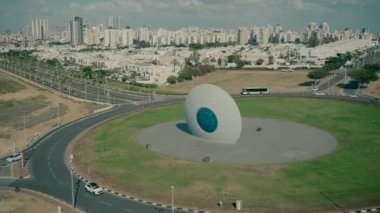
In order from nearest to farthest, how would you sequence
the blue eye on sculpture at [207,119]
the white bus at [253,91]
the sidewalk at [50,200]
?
the sidewalk at [50,200] → the blue eye on sculpture at [207,119] → the white bus at [253,91]

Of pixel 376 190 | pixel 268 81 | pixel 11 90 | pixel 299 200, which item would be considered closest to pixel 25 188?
pixel 299 200

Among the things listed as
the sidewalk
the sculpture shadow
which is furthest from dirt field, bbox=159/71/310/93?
the sidewalk

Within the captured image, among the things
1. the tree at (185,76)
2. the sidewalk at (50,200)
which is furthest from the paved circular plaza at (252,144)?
the tree at (185,76)

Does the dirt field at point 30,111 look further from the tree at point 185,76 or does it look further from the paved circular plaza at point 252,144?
the tree at point 185,76

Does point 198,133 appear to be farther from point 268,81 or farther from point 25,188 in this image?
point 268,81

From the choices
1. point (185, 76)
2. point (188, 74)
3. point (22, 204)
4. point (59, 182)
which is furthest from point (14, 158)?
point (188, 74)

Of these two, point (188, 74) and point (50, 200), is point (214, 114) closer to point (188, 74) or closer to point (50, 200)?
point (50, 200)
